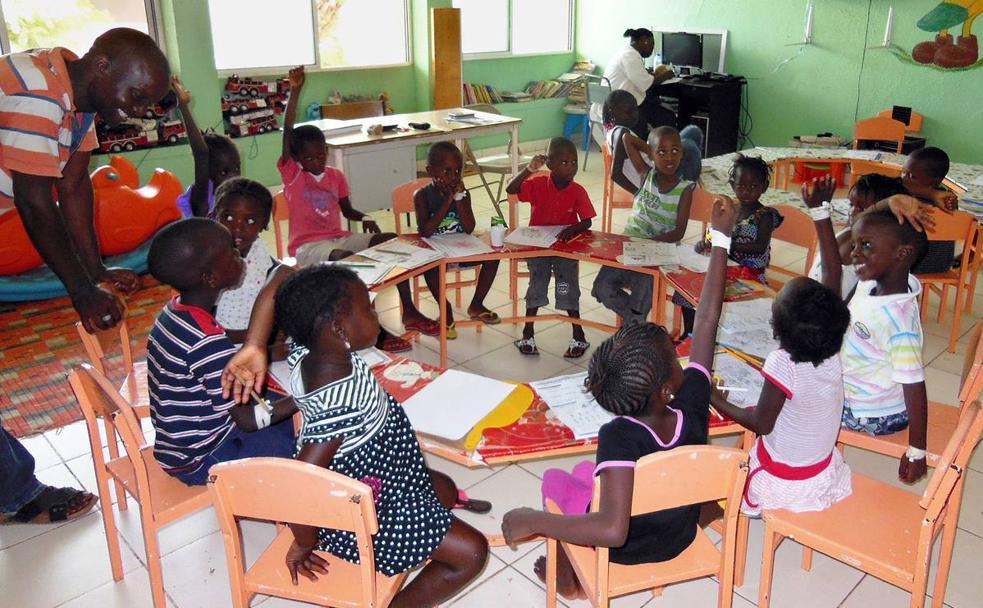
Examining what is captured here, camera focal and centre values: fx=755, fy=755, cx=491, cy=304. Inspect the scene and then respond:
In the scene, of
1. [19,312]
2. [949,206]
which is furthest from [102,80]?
[949,206]

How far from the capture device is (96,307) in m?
2.38

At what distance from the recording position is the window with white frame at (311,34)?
23.1 feet

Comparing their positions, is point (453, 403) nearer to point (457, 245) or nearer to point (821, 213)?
point (821, 213)

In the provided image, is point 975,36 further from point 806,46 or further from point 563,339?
point 563,339

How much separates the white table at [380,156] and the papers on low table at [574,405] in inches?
135

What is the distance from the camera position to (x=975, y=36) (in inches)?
260

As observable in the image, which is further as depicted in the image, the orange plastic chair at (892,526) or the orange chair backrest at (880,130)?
the orange chair backrest at (880,130)

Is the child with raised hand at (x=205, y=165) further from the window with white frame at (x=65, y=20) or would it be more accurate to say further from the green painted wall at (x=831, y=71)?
the green painted wall at (x=831, y=71)

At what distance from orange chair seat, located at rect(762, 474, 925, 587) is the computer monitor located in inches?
286

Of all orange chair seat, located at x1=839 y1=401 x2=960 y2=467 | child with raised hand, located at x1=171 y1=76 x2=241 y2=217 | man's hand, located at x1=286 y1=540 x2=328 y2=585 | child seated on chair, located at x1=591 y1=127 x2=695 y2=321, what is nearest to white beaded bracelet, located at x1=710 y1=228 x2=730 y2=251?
orange chair seat, located at x1=839 y1=401 x2=960 y2=467

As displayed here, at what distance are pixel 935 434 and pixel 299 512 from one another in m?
1.94

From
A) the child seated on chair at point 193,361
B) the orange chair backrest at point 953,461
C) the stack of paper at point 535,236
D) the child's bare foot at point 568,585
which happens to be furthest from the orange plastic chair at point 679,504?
the stack of paper at point 535,236

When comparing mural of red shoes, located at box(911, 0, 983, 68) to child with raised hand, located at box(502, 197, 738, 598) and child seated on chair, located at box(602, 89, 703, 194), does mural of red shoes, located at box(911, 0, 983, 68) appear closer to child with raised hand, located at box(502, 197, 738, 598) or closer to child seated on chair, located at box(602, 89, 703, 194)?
child seated on chair, located at box(602, 89, 703, 194)

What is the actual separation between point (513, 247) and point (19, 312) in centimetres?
311
